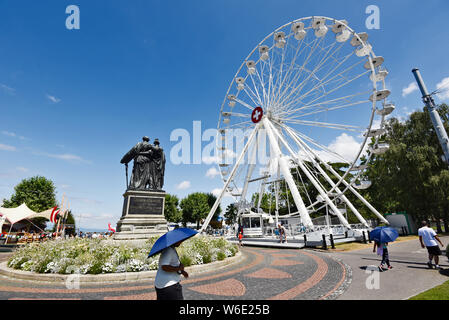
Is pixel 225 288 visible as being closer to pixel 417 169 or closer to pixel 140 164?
pixel 140 164

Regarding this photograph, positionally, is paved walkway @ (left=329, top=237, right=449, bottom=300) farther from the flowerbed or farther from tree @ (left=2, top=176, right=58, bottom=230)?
tree @ (left=2, top=176, right=58, bottom=230)

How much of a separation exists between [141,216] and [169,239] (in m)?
10.2

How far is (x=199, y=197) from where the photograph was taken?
181 feet

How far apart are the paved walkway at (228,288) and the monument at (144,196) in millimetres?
5172

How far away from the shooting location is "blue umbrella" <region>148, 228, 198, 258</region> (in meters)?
3.20

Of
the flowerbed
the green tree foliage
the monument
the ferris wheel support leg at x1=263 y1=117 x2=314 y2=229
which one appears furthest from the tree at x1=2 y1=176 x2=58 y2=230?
the green tree foliage

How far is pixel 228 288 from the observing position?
6238 mm

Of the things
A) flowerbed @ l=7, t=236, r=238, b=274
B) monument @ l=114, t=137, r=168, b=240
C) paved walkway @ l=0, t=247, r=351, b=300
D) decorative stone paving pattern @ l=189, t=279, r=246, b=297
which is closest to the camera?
paved walkway @ l=0, t=247, r=351, b=300

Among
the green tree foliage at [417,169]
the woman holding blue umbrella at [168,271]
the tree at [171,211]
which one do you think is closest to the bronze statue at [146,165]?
the woman holding blue umbrella at [168,271]

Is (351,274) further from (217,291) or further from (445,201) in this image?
(445,201)

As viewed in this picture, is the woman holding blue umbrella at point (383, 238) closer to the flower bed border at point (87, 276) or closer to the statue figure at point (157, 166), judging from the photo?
the flower bed border at point (87, 276)

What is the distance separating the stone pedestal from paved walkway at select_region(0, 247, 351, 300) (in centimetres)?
494

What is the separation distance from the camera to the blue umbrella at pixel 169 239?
126 inches
